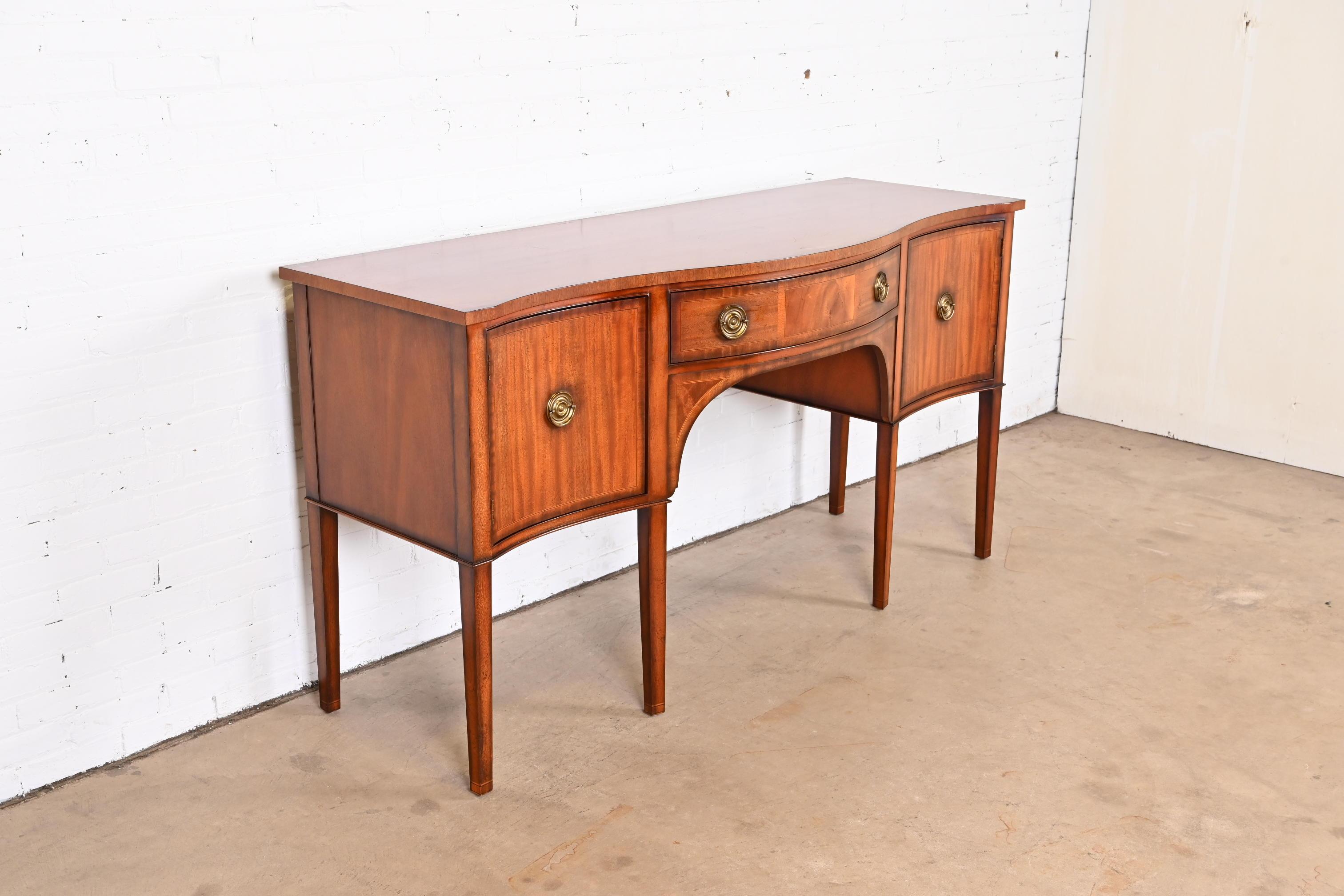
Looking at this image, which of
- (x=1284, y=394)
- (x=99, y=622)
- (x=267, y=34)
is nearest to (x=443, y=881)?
(x=99, y=622)

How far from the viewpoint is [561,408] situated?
2236 millimetres

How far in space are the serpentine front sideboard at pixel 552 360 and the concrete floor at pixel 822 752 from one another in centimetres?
17

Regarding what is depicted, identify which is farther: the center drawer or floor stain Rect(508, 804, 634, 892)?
the center drawer

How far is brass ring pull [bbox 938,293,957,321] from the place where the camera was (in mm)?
2967

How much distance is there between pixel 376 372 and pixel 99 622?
664 mm

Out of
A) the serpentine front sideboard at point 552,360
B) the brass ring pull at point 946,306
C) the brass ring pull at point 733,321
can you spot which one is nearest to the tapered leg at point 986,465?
the brass ring pull at point 946,306

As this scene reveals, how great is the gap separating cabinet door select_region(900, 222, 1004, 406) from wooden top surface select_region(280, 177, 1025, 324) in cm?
6

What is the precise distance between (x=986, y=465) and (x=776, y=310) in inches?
39.8

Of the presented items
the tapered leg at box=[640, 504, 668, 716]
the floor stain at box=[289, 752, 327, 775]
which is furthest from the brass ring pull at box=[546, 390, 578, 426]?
the floor stain at box=[289, 752, 327, 775]

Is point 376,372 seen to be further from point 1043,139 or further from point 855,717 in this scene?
point 1043,139

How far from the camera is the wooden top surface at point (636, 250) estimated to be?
87.2 inches

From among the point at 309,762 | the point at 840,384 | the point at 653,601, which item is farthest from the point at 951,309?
the point at 309,762

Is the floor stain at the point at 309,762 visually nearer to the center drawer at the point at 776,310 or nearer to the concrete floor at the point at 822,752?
the concrete floor at the point at 822,752

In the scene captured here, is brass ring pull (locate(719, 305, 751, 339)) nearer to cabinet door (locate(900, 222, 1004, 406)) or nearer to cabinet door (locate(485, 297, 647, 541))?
cabinet door (locate(485, 297, 647, 541))
